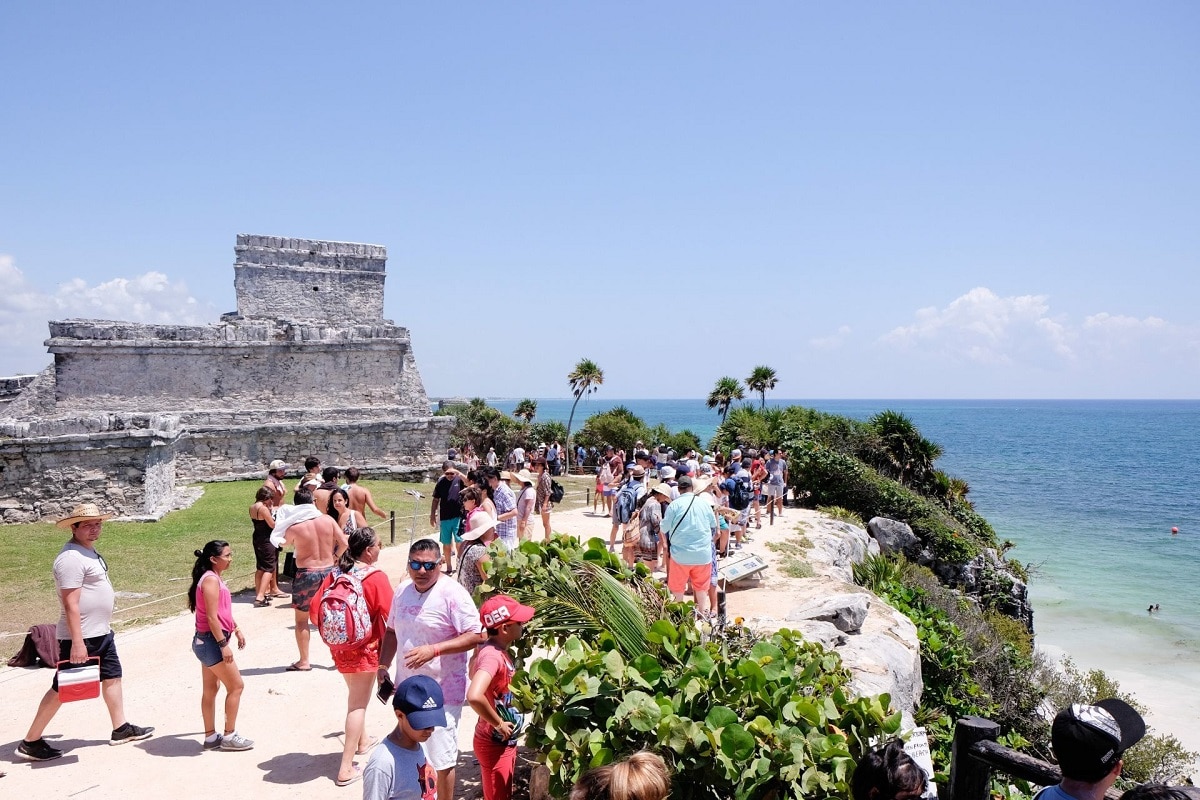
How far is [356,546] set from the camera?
479 cm

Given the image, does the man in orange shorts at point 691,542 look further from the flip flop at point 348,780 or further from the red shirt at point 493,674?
the red shirt at point 493,674

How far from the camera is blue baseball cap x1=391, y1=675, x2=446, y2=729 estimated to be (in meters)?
3.14

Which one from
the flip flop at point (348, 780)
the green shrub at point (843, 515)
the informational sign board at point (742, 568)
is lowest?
the green shrub at point (843, 515)

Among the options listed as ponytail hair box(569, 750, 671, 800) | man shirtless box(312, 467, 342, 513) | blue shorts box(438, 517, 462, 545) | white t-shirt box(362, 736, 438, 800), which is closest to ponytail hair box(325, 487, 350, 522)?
man shirtless box(312, 467, 342, 513)

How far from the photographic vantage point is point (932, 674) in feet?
28.8

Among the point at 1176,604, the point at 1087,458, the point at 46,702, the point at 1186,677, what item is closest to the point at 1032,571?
the point at 1176,604

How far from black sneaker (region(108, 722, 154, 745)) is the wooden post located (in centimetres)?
576

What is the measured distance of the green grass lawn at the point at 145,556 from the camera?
9.02m

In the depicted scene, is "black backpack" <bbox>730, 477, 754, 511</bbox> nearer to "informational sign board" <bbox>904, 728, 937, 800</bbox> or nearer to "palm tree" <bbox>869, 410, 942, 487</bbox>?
"informational sign board" <bbox>904, 728, 937, 800</bbox>

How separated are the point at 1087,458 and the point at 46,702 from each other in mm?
90819

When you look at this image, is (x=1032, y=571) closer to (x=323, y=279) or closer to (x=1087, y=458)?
(x=323, y=279)

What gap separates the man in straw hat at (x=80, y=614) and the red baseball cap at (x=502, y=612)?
2978mm

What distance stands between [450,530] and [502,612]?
603cm

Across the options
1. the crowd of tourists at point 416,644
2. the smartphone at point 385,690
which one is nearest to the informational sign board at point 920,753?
the crowd of tourists at point 416,644
